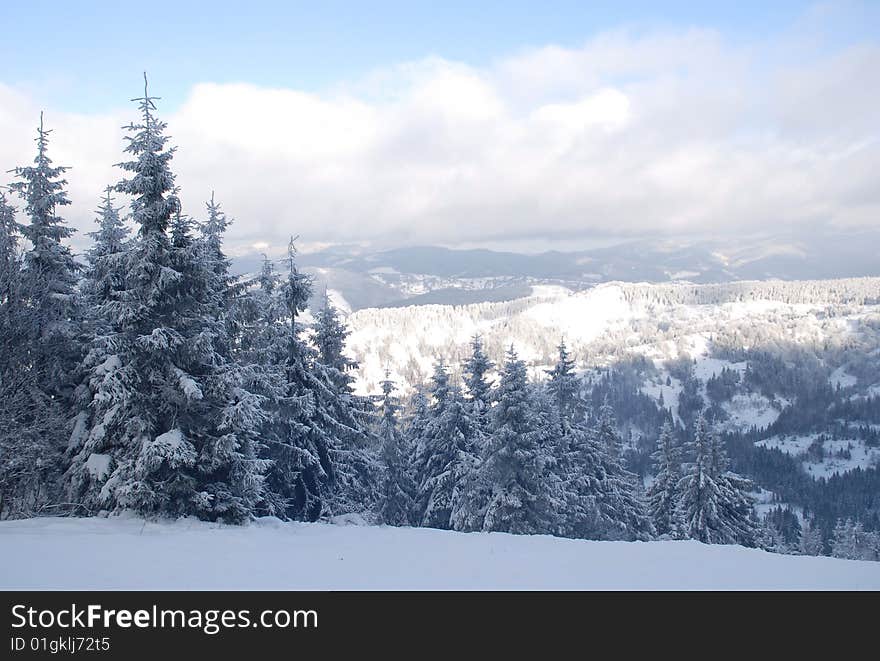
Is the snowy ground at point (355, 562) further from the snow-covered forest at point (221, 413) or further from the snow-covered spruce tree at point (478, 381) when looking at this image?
the snow-covered spruce tree at point (478, 381)

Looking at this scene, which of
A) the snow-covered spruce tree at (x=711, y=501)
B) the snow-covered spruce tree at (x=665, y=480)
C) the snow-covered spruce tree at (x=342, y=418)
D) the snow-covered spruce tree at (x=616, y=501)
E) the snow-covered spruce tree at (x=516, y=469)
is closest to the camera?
the snow-covered spruce tree at (x=516, y=469)

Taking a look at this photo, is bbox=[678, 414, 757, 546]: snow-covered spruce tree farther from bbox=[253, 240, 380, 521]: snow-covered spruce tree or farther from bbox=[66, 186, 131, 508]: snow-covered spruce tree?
bbox=[66, 186, 131, 508]: snow-covered spruce tree

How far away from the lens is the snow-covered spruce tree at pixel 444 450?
27.7 meters

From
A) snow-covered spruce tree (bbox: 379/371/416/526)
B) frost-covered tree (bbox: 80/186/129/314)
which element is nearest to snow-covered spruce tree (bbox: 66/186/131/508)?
frost-covered tree (bbox: 80/186/129/314)

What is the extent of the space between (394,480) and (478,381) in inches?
339

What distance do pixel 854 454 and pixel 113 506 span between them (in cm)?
20764

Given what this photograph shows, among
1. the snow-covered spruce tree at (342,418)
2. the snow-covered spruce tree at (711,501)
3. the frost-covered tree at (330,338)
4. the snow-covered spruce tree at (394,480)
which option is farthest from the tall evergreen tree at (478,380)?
the snow-covered spruce tree at (711,501)

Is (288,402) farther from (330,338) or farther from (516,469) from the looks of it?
(516,469)

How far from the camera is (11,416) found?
13.4m

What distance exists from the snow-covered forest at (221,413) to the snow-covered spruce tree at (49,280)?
7cm

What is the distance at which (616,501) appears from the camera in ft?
98.9

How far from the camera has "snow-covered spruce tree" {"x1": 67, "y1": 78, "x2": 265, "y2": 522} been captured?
13.7m
